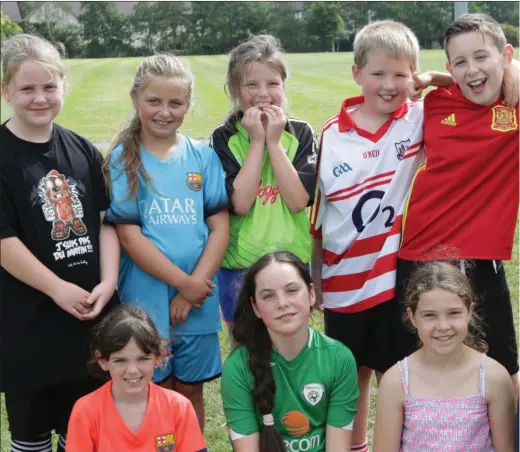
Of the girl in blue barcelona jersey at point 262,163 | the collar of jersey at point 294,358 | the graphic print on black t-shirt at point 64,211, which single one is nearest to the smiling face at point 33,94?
the graphic print on black t-shirt at point 64,211

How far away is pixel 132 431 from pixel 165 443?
5.3 inches

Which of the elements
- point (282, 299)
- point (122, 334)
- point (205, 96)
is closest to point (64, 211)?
point (122, 334)

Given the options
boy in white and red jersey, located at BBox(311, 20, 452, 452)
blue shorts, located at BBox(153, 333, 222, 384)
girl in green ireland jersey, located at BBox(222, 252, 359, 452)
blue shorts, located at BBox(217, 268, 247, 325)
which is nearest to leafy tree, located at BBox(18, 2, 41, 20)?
blue shorts, located at BBox(217, 268, 247, 325)

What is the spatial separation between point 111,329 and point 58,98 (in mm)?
953

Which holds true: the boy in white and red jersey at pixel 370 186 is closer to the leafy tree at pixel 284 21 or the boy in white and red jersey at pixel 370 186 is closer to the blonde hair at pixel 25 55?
the blonde hair at pixel 25 55

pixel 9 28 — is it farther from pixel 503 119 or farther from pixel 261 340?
pixel 503 119

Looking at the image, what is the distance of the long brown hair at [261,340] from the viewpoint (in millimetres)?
2832

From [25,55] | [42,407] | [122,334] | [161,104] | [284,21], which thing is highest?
[284,21]

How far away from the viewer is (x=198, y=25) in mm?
5863

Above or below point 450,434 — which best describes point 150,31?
above

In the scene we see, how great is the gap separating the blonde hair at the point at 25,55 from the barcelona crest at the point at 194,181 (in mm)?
684

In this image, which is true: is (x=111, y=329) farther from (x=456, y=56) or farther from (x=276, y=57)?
(x=456, y=56)

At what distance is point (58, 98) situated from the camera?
2.96 metres

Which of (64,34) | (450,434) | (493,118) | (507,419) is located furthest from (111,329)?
(64,34)
